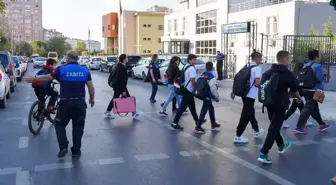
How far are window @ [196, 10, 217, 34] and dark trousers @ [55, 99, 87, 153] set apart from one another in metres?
31.4

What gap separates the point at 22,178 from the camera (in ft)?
18.8

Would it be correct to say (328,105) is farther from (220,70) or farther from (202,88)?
(220,70)

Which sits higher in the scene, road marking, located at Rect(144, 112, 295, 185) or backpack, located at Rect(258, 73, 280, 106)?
backpack, located at Rect(258, 73, 280, 106)

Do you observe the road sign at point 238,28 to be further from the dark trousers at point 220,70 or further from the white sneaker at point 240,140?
the white sneaker at point 240,140

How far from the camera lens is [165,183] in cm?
547

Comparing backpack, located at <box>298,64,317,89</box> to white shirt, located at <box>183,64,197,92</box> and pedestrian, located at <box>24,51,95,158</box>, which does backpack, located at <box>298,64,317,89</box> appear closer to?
white shirt, located at <box>183,64,197,92</box>

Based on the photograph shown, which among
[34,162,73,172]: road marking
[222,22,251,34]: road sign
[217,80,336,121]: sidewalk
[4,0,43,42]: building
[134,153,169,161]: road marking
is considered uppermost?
[4,0,43,42]: building

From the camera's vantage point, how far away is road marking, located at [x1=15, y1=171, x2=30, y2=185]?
18.2 ft

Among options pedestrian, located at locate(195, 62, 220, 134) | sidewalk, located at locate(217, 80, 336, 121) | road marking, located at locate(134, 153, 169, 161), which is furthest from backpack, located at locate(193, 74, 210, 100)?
sidewalk, located at locate(217, 80, 336, 121)

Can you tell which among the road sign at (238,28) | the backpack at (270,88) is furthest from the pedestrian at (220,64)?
the backpack at (270,88)

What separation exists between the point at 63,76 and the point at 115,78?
13.2 ft

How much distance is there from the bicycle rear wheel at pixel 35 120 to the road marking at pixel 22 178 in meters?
2.67

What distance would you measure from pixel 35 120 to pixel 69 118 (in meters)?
2.27

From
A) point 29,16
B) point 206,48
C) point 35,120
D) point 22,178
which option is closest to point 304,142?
point 22,178
